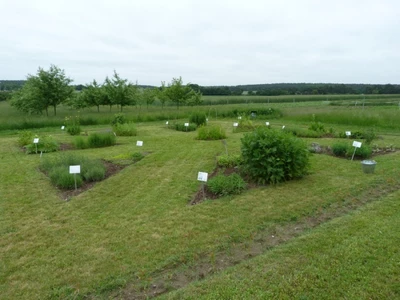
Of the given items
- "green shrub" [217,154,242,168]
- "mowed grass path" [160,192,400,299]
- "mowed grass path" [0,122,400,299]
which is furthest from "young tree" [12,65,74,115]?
"mowed grass path" [160,192,400,299]

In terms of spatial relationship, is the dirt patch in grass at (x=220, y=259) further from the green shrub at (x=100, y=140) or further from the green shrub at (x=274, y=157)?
the green shrub at (x=100, y=140)

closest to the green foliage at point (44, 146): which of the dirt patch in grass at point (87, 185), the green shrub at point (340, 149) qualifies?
the dirt patch in grass at point (87, 185)

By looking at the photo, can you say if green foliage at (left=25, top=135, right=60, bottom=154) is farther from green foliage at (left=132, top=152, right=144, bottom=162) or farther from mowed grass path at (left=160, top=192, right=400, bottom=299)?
mowed grass path at (left=160, top=192, right=400, bottom=299)

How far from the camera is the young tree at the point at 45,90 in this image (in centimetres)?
1936

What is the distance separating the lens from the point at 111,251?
3.32m

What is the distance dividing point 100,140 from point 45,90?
12.8 metres

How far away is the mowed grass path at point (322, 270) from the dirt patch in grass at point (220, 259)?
0.12 m

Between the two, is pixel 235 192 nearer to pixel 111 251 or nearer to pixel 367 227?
pixel 367 227

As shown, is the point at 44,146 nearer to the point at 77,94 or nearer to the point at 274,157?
the point at 274,157

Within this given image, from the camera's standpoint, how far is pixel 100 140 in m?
9.48

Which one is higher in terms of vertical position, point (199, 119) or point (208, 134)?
point (199, 119)

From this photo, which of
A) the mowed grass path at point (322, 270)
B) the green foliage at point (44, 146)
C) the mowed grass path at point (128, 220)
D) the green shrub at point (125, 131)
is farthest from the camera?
the green shrub at point (125, 131)

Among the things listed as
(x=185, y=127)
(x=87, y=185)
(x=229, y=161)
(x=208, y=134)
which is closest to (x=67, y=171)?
(x=87, y=185)

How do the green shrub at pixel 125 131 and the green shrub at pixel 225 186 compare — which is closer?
the green shrub at pixel 225 186
